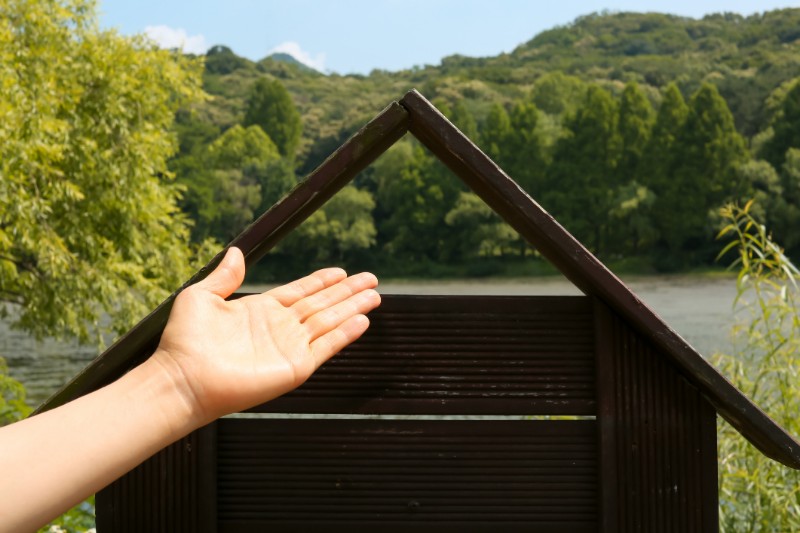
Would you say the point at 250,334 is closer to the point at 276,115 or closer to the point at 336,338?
the point at 336,338

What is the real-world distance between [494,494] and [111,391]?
1.11 meters

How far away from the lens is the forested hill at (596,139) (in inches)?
1390

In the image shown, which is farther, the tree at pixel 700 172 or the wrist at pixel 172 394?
the tree at pixel 700 172

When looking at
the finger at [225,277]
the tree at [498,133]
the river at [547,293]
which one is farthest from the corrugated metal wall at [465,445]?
the tree at [498,133]

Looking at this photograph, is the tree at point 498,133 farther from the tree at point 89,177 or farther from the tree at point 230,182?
the tree at point 89,177

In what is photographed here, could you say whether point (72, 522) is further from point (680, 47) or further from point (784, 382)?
point (680, 47)

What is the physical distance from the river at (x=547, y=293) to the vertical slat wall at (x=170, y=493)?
10211mm

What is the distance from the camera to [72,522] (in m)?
4.87

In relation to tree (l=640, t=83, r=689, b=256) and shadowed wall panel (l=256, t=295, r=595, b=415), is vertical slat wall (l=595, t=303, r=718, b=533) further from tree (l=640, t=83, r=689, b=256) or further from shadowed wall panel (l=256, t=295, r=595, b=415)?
tree (l=640, t=83, r=689, b=256)

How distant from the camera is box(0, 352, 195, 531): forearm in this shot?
1486mm

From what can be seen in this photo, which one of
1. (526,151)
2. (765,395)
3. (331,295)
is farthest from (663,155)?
(331,295)

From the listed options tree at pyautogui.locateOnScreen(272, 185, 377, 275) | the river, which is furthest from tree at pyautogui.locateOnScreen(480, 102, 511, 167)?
the river

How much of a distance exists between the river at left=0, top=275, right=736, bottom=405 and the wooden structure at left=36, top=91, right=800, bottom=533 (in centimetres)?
976

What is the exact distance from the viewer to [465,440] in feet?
7.70
